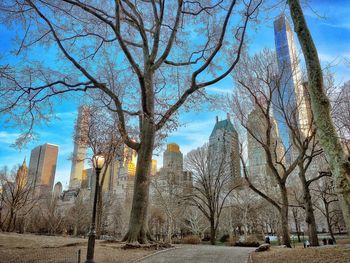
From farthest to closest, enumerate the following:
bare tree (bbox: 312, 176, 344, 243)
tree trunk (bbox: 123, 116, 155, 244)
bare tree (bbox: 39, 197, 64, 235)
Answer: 1. bare tree (bbox: 39, 197, 64, 235)
2. bare tree (bbox: 312, 176, 344, 243)
3. tree trunk (bbox: 123, 116, 155, 244)

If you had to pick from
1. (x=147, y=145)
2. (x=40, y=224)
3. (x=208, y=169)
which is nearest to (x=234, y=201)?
(x=208, y=169)

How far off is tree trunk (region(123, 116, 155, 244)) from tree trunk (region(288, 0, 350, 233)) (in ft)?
22.6

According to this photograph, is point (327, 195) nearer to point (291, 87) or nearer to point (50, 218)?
point (291, 87)

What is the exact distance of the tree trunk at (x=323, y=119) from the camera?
4.79 m

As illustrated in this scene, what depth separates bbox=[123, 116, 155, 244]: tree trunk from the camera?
9789 millimetres

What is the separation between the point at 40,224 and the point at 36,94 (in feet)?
140

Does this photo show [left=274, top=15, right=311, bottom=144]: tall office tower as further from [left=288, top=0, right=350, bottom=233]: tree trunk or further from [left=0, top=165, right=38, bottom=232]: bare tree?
[left=0, top=165, right=38, bottom=232]: bare tree

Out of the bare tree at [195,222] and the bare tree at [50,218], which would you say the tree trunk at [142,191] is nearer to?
the bare tree at [195,222]

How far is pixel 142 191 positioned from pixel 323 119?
23.3 feet

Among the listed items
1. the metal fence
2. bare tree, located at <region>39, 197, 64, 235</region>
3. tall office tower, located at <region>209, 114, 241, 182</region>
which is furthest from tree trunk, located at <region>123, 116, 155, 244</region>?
bare tree, located at <region>39, 197, 64, 235</region>

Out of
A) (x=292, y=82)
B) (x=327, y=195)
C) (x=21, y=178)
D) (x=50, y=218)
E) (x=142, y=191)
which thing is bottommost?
(x=50, y=218)

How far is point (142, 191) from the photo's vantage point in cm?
1028

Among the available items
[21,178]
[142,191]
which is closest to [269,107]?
[142,191]

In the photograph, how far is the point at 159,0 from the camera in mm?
12477
